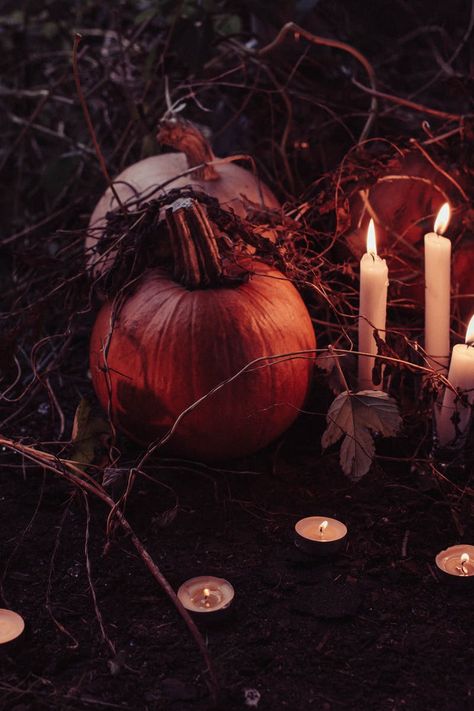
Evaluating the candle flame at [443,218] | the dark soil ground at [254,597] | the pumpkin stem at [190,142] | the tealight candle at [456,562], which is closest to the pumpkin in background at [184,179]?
the pumpkin stem at [190,142]

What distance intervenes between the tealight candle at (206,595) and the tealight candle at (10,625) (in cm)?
25

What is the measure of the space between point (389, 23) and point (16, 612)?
2.13 m

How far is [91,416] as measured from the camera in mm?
1680

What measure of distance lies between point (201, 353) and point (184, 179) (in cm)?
60

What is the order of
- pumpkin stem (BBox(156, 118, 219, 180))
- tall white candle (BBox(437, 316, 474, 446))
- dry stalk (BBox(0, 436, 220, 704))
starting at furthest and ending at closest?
pumpkin stem (BBox(156, 118, 219, 180)) → tall white candle (BBox(437, 316, 474, 446)) → dry stalk (BBox(0, 436, 220, 704))

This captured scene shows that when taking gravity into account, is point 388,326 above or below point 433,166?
below

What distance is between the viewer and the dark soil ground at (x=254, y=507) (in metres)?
1.18

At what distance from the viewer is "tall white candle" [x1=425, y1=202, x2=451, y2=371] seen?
5.30 feet

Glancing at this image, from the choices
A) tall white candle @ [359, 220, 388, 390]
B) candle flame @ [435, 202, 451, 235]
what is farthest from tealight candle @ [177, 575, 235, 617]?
candle flame @ [435, 202, 451, 235]

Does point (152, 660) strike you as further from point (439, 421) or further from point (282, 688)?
point (439, 421)

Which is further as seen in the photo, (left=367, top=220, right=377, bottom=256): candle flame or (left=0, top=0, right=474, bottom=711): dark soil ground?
(left=367, top=220, right=377, bottom=256): candle flame

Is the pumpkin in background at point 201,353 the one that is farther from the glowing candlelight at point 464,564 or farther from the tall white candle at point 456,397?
the glowing candlelight at point 464,564

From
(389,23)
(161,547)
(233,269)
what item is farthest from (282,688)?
(389,23)

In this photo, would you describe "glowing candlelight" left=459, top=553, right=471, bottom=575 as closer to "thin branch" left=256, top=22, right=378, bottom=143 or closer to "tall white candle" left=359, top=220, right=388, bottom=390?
"tall white candle" left=359, top=220, right=388, bottom=390
